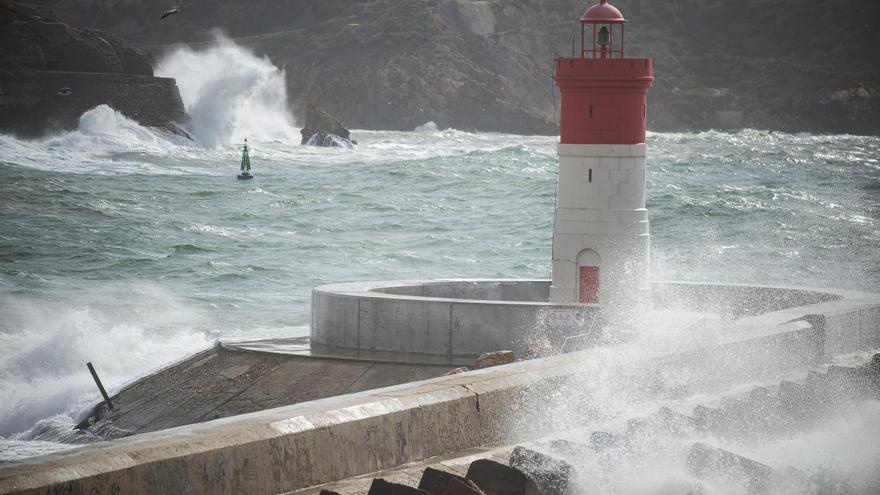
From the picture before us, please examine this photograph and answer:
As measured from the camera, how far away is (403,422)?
5.44 meters

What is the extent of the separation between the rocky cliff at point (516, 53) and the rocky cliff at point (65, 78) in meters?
54.0

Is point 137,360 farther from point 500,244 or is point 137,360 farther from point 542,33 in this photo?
point 542,33

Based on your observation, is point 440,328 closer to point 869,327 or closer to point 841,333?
point 841,333

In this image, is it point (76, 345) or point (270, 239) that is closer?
point (76, 345)

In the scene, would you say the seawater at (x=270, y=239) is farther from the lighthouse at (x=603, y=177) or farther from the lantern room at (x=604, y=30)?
the lantern room at (x=604, y=30)

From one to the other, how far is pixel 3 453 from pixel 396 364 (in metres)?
3.03

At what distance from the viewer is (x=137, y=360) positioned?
535 inches

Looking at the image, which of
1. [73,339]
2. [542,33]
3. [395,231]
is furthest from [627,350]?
[542,33]

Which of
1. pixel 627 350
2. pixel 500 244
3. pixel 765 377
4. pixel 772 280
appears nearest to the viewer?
pixel 627 350

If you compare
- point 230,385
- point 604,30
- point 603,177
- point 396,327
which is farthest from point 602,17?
point 230,385

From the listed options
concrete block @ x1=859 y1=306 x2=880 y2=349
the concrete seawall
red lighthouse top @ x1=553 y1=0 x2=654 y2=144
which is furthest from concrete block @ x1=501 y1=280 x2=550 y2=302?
the concrete seawall

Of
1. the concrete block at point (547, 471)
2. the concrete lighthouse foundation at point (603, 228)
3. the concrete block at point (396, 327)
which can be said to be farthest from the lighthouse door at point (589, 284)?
the concrete block at point (547, 471)

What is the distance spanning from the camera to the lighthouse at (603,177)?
10039mm

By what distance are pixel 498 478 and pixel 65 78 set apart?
58015mm
